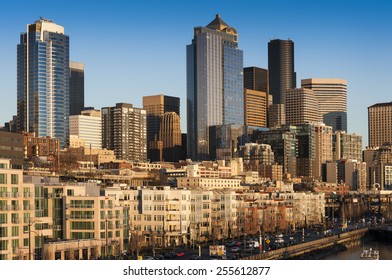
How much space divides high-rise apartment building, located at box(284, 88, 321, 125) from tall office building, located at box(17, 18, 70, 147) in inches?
1347

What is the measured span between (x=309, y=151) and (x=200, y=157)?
1341 cm

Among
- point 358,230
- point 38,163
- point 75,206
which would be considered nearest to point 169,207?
point 75,206

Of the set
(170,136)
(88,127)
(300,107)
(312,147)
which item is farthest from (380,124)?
(88,127)

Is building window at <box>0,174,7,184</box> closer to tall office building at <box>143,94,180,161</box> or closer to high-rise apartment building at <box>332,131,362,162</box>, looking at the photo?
tall office building at <box>143,94,180,161</box>

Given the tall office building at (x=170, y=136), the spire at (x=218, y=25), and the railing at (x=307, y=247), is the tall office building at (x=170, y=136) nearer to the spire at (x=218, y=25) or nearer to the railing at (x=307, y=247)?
the spire at (x=218, y=25)

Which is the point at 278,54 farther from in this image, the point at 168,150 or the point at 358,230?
the point at 358,230

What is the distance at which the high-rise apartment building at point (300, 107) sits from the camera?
10281 cm

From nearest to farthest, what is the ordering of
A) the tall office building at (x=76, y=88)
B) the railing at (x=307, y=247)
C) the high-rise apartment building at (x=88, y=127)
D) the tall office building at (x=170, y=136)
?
the railing at (x=307, y=247)
the tall office building at (x=76, y=88)
the high-rise apartment building at (x=88, y=127)
the tall office building at (x=170, y=136)

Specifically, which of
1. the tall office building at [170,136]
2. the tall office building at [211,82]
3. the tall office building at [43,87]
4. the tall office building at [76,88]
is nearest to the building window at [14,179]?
the tall office building at [211,82]

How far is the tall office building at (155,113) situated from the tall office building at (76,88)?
668cm

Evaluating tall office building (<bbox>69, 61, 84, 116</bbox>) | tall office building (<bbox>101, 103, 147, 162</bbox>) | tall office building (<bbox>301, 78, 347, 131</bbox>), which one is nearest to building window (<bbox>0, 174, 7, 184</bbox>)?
tall office building (<bbox>69, 61, 84, 116</bbox>)

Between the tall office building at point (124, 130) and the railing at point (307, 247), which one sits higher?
the tall office building at point (124, 130)

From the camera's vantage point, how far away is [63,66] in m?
73.7

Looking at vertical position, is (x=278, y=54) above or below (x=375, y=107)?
above
